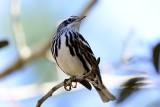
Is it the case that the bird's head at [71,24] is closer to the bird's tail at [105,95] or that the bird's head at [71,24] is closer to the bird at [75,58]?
the bird at [75,58]

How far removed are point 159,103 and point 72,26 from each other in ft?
4.26

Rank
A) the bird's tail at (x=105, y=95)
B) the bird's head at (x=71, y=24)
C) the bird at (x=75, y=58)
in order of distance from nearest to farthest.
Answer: the bird at (x=75, y=58) < the bird's tail at (x=105, y=95) < the bird's head at (x=71, y=24)

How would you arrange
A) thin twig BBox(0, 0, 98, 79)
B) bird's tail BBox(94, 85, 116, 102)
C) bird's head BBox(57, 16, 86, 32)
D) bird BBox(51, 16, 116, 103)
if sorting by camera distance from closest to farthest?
1. bird BBox(51, 16, 116, 103)
2. bird's tail BBox(94, 85, 116, 102)
3. bird's head BBox(57, 16, 86, 32)
4. thin twig BBox(0, 0, 98, 79)

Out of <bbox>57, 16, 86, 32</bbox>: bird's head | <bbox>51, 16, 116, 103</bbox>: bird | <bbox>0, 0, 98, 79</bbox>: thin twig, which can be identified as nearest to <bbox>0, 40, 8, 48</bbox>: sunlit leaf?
<bbox>51, 16, 116, 103</bbox>: bird

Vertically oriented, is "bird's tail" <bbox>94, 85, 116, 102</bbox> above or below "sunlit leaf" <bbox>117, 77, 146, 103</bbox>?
below

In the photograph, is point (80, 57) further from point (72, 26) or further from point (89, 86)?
point (72, 26)

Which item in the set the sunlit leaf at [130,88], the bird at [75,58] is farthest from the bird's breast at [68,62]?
the sunlit leaf at [130,88]

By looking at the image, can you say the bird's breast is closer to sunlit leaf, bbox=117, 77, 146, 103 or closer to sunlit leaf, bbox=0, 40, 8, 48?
sunlit leaf, bbox=0, 40, 8, 48

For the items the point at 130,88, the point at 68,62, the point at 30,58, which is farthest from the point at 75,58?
the point at 30,58

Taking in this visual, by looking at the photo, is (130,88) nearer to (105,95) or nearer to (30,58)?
(105,95)

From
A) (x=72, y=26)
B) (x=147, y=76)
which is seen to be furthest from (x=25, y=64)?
(x=147, y=76)

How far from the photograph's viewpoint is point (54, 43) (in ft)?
10.3

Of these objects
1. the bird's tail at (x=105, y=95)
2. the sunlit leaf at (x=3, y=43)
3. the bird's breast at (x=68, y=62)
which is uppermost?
the sunlit leaf at (x=3, y=43)

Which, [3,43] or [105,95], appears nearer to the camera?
[3,43]
